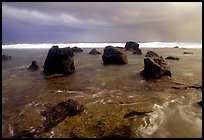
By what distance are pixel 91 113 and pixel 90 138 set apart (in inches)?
102

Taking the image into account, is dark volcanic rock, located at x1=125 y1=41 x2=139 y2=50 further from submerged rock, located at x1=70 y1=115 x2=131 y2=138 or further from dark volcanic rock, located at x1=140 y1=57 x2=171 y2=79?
submerged rock, located at x1=70 y1=115 x2=131 y2=138

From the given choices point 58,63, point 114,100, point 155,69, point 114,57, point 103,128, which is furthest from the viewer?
point 114,57

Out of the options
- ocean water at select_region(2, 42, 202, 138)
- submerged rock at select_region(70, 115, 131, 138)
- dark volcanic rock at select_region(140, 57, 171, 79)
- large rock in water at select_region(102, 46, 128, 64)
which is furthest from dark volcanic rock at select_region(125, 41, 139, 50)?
submerged rock at select_region(70, 115, 131, 138)

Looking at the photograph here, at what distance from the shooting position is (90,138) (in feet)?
28.8

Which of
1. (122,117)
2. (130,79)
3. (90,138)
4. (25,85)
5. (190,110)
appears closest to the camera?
(90,138)

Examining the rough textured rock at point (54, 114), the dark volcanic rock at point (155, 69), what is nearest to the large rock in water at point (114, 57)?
the dark volcanic rock at point (155, 69)

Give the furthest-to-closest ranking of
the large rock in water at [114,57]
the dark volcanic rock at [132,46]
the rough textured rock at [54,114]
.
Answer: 1. the dark volcanic rock at [132,46]
2. the large rock in water at [114,57]
3. the rough textured rock at [54,114]

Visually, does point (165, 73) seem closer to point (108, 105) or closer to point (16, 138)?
point (108, 105)

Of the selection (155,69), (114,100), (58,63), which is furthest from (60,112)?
(58,63)

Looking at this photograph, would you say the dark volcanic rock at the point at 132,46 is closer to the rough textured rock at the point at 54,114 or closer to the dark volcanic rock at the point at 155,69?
the dark volcanic rock at the point at 155,69

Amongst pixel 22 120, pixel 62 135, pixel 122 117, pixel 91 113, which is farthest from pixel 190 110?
pixel 22 120

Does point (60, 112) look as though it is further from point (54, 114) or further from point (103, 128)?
point (103, 128)

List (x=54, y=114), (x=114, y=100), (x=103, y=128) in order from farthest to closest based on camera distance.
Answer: (x=114, y=100) → (x=54, y=114) → (x=103, y=128)

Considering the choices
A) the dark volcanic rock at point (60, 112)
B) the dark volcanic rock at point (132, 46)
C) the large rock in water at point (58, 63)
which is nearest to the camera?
the dark volcanic rock at point (60, 112)
